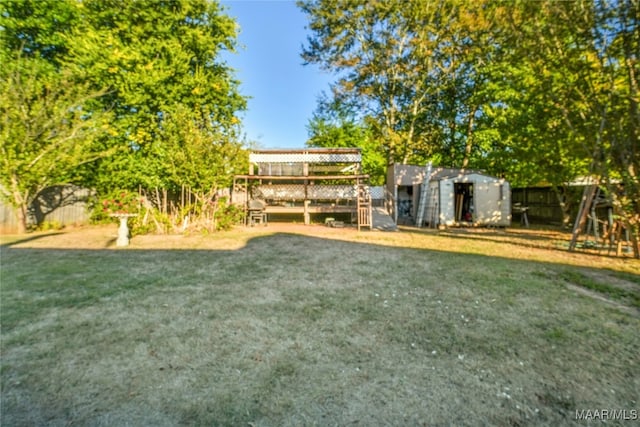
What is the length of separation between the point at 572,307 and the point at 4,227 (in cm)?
1440

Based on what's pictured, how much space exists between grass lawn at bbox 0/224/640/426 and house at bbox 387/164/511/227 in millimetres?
7511

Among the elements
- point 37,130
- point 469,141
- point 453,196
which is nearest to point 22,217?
point 37,130

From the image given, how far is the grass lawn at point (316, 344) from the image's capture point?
6.27 ft

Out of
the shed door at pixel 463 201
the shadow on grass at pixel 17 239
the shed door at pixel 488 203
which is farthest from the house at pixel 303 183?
the shadow on grass at pixel 17 239

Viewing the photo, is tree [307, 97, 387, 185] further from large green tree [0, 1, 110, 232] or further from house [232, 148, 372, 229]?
large green tree [0, 1, 110, 232]

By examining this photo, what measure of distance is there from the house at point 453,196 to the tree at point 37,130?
41.6 ft

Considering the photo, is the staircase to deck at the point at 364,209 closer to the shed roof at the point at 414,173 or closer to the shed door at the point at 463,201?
the shed roof at the point at 414,173

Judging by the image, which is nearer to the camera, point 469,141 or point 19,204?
point 19,204

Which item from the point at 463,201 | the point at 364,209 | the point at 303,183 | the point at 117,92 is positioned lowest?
the point at 364,209

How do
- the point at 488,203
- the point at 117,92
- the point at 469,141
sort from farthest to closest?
the point at 469,141, the point at 488,203, the point at 117,92

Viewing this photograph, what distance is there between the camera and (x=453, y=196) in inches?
514

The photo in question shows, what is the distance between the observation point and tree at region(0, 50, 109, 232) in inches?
329

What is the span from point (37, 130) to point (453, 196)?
15086 mm

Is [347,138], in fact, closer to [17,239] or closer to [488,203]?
[488,203]
